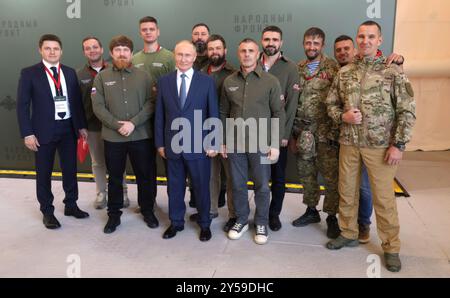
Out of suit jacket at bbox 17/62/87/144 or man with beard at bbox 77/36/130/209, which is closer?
suit jacket at bbox 17/62/87/144

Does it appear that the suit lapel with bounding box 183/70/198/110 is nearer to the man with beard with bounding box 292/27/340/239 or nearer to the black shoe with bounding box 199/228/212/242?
the man with beard with bounding box 292/27/340/239

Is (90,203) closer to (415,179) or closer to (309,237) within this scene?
(309,237)

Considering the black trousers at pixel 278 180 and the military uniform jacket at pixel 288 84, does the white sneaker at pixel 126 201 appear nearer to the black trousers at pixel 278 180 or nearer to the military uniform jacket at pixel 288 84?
the black trousers at pixel 278 180

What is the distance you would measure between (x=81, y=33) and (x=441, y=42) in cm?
542

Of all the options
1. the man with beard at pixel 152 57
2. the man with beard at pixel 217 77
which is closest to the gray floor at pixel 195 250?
the man with beard at pixel 217 77

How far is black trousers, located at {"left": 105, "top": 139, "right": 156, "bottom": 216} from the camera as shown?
344 cm

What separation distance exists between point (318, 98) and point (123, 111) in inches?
67.4

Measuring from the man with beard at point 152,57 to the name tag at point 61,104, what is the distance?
79cm

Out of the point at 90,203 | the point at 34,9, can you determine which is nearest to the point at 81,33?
the point at 34,9

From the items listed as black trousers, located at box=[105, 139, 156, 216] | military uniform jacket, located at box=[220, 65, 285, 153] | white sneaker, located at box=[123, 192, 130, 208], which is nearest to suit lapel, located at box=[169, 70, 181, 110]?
military uniform jacket, located at box=[220, 65, 285, 153]

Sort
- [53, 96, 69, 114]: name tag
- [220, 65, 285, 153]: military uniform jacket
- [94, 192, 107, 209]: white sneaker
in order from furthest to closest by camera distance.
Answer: [94, 192, 107, 209]: white sneaker < [53, 96, 69, 114]: name tag < [220, 65, 285, 153]: military uniform jacket

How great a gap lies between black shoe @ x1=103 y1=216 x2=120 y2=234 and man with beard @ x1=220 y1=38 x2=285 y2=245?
3.72ft

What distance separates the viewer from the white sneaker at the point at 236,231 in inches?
133
